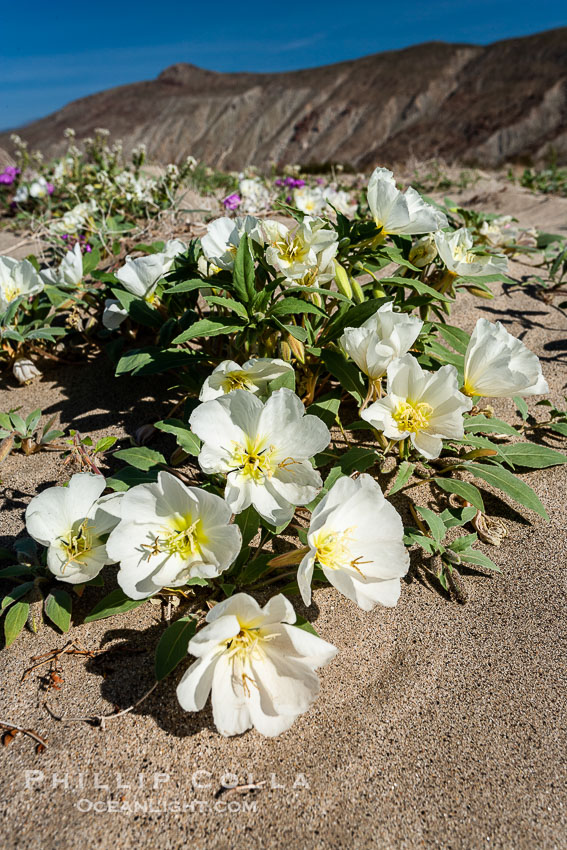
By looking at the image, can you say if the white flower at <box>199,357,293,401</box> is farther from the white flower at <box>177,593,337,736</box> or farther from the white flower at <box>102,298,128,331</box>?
the white flower at <box>102,298,128,331</box>

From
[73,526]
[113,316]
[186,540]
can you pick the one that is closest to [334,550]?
[186,540]

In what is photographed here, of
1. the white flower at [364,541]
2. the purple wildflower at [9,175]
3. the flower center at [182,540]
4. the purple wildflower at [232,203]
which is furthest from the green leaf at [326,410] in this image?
the purple wildflower at [9,175]

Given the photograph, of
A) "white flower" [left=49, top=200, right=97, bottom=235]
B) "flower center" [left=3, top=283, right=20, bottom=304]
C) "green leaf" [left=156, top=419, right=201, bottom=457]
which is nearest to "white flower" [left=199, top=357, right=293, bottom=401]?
"green leaf" [left=156, top=419, right=201, bottom=457]

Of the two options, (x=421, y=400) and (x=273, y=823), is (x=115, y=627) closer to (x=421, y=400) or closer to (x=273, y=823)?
(x=273, y=823)

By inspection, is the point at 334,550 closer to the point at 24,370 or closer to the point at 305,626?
the point at 305,626

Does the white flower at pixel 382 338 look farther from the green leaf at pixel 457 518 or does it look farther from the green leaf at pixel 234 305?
the green leaf at pixel 457 518
